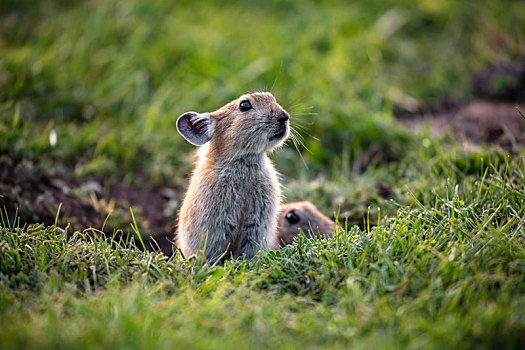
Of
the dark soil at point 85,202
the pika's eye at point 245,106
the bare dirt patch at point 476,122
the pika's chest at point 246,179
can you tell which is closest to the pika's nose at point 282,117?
the pika's eye at point 245,106

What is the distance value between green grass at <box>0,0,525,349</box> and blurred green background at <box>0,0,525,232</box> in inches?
1.2

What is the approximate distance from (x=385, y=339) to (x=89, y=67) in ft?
19.6

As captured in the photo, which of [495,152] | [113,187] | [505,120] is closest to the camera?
[495,152]

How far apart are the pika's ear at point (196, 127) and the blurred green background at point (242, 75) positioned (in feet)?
3.57

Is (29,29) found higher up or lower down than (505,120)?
higher up

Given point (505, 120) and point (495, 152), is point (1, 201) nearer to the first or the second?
point (495, 152)

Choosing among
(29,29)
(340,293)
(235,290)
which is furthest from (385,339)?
(29,29)

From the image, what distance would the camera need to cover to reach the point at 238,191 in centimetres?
412

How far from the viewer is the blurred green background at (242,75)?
19.2ft

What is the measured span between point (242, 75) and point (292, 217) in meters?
3.17

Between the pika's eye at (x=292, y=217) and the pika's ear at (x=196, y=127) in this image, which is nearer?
the pika's ear at (x=196, y=127)

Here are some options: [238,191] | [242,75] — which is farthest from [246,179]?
[242,75]

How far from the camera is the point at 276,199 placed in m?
4.26

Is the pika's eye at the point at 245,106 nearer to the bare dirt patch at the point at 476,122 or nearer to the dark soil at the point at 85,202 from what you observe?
the dark soil at the point at 85,202
